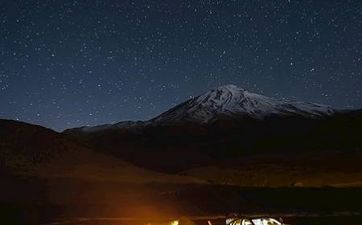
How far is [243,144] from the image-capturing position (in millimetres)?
159500

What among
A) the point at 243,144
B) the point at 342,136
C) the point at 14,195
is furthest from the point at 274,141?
the point at 14,195

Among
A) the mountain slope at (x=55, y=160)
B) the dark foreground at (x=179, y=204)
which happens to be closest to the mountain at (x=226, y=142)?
the mountain slope at (x=55, y=160)

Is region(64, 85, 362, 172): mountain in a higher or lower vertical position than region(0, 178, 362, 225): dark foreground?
higher

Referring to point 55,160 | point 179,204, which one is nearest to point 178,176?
point 55,160

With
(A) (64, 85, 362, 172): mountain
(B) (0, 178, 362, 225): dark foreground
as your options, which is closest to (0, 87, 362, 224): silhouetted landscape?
(B) (0, 178, 362, 225): dark foreground

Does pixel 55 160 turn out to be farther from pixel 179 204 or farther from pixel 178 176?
pixel 179 204

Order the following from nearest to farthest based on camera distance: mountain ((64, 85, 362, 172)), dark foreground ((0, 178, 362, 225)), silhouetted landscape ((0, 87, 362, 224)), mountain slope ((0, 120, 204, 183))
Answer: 1. dark foreground ((0, 178, 362, 225))
2. silhouetted landscape ((0, 87, 362, 224))
3. mountain slope ((0, 120, 204, 183))
4. mountain ((64, 85, 362, 172))

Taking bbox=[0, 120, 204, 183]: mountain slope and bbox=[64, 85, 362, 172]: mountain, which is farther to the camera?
bbox=[64, 85, 362, 172]: mountain

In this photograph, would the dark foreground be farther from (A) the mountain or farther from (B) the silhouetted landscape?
(A) the mountain

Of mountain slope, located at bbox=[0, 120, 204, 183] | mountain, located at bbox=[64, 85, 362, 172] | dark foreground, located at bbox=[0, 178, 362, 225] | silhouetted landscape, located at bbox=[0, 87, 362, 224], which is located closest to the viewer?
dark foreground, located at bbox=[0, 178, 362, 225]

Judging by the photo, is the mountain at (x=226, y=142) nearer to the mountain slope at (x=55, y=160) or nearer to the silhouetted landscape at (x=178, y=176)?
the silhouetted landscape at (x=178, y=176)

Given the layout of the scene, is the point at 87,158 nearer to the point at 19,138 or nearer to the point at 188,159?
the point at 19,138

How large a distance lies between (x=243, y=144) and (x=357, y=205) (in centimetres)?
12406

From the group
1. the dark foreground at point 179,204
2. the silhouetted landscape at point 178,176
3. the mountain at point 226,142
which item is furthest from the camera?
the mountain at point 226,142
